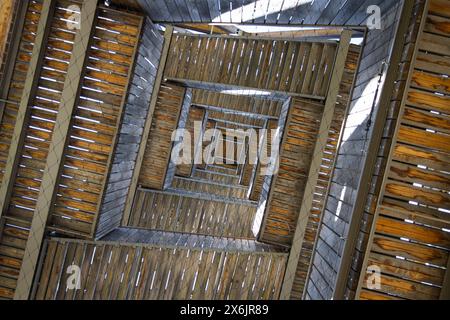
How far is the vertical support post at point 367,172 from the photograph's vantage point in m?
3.96

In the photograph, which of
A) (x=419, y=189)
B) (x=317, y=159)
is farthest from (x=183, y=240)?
(x=419, y=189)

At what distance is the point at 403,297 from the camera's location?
392 cm

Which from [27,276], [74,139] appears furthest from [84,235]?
[74,139]

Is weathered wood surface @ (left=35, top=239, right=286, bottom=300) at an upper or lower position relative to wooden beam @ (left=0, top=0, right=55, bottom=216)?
lower

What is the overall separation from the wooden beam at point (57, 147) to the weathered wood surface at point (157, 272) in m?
0.29

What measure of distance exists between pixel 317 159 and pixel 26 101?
594 centimetres

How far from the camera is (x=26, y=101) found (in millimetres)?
6152

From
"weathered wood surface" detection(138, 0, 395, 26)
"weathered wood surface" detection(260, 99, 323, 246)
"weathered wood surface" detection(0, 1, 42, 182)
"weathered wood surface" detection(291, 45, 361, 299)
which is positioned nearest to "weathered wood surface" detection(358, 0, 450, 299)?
"weathered wood surface" detection(138, 0, 395, 26)

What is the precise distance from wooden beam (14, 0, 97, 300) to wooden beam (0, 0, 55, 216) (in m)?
0.59

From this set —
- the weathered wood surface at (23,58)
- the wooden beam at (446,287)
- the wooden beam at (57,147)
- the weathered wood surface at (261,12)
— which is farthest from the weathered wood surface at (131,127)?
the wooden beam at (446,287)

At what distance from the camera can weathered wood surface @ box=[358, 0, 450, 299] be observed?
12.6ft

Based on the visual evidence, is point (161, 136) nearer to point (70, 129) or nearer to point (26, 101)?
point (70, 129)

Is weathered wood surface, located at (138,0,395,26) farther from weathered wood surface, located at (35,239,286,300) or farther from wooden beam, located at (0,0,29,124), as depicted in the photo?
weathered wood surface, located at (35,239,286,300)

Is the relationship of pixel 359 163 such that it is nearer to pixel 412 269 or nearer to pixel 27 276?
pixel 412 269
